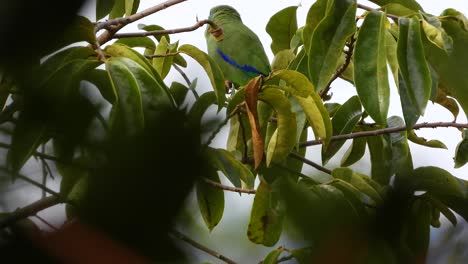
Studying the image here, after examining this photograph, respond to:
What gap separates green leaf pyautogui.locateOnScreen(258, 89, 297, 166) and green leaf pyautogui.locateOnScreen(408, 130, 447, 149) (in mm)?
513

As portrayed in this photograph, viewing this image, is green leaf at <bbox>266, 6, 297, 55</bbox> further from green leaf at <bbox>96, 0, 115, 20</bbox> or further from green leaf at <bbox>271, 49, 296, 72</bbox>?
green leaf at <bbox>96, 0, 115, 20</bbox>

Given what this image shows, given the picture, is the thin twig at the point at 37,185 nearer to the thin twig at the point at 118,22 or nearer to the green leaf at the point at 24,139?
the green leaf at the point at 24,139

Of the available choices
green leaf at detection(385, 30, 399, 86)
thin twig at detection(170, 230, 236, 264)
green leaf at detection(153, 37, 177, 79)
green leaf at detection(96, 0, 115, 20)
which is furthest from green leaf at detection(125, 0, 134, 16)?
thin twig at detection(170, 230, 236, 264)

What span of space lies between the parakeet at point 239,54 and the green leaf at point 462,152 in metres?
1.37

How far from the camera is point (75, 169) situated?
28 centimetres

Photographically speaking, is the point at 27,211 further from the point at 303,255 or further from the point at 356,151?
the point at 356,151

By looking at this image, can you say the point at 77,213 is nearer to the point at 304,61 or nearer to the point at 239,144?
the point at 304,61

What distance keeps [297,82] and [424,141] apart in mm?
588

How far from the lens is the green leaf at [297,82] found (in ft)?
3.64

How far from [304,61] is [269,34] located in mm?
485

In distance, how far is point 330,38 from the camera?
1148 mm

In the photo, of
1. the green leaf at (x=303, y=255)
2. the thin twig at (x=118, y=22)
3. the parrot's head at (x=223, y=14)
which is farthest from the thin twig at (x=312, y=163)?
the parrot's head at (x=223, y=14)

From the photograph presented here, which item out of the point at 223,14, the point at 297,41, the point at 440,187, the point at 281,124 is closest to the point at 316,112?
the point at 281,124

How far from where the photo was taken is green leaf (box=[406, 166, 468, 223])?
343mm
